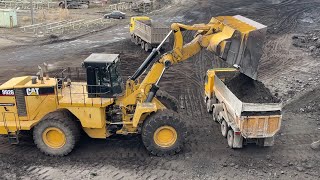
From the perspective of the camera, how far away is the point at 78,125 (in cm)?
1131

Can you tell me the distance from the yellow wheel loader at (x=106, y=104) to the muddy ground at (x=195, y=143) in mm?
505

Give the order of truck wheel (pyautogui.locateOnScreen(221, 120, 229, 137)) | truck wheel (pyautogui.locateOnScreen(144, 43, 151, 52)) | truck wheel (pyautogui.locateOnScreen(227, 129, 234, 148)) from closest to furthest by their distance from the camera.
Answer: truck wheel (pyautogui.locateOnScreen(227, 129, 234, 148))
truck wheel (pyautogui.locateOnScreen(221, 120, 229, 137))
truck wheel (pyautogui.locateOnScreen(144, 43, 151, 52))

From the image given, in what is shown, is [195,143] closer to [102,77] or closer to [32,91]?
[102,77]

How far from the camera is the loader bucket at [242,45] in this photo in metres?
11.1

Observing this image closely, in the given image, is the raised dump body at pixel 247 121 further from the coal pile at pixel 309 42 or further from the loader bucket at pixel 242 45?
the coal pile at pixel 309 42

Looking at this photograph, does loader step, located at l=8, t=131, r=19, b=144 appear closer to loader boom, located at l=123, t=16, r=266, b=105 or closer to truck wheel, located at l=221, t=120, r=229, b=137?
loader boom, located at l=123, t=16, r=266, b=105

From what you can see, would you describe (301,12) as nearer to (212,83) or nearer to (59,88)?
(212,83)

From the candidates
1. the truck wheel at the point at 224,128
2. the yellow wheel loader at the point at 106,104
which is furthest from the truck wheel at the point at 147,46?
the yellow wheel loader at the point at 106,104

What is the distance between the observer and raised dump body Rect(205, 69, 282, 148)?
1072 centimetres

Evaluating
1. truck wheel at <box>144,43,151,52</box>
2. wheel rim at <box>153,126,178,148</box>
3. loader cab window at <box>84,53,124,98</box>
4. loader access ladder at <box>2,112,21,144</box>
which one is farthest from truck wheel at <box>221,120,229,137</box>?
truck wheel at <box>144,43,151,52</box>

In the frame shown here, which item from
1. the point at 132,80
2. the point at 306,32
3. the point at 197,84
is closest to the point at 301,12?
the point at 306,32

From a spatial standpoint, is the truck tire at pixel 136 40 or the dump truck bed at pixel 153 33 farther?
the truck tire at pixel 136 40

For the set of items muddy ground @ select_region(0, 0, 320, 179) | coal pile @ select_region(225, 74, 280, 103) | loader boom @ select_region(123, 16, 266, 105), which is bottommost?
muddy ground @ select_region(0, 0, 320, 179)

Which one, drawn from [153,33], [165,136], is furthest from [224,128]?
[153,33]
